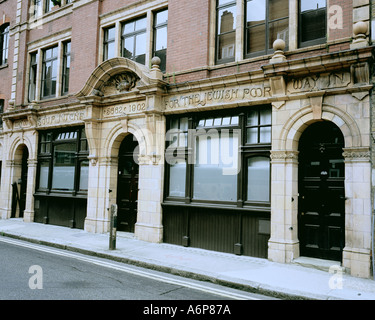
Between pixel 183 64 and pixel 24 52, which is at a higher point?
pixel 24 52

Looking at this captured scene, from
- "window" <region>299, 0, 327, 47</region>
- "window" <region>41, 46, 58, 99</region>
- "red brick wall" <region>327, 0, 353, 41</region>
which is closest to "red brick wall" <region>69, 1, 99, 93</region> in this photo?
"window" <region>41, 46, 58, 99</region>

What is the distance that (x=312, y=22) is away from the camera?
28.1ft

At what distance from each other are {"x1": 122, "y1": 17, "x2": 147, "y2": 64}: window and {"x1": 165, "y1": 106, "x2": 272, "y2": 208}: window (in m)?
3.20

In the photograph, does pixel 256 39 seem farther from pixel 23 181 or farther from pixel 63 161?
pixel 23 181

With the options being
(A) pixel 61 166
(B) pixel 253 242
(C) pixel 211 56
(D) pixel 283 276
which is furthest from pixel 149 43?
(D) pixel 283 276

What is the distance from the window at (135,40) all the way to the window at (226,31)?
10.2 ft

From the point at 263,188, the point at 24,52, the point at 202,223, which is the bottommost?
the point at 202,223

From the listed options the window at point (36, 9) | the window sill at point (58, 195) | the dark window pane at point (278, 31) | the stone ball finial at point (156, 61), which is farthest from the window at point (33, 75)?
the dark window pane at point (278, 31)

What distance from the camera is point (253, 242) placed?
28.7 feet

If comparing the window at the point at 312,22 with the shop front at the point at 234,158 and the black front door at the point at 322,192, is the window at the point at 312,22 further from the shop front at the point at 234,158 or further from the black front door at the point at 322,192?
the black front door at the point at 322,192

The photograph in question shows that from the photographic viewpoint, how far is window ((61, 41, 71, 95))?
1440cm

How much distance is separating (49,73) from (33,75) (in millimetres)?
1423

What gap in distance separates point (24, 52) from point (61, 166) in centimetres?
652
